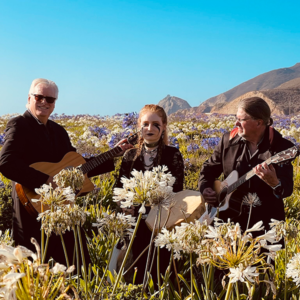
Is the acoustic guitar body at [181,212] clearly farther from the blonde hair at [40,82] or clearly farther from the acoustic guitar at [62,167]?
the blonde hair at [40,82]

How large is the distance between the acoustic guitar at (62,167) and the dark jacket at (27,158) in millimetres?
76

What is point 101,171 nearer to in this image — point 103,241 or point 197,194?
point 103,241

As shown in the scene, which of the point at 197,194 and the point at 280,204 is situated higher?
the point at 197,194

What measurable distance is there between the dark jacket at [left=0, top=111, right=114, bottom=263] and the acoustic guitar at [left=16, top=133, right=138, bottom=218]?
0.25 ft

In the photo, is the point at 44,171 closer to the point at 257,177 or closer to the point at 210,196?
the point at 210,196

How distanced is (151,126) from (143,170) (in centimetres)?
44

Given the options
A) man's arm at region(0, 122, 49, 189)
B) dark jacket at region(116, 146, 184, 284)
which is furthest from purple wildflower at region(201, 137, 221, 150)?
man's arm at region(0, 122, 49, 189)

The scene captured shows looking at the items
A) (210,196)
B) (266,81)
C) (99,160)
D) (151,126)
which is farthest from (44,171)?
(266,81)

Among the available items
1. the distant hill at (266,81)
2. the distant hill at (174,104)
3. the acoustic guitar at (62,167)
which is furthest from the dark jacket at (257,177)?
the distant hill at (266,81)

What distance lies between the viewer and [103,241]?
3006 mm

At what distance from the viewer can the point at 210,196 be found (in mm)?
3105

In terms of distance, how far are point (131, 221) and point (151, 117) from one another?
157 cm

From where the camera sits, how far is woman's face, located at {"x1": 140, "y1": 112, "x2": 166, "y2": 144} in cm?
300

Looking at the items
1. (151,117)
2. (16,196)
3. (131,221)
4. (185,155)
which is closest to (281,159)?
(151,117)
